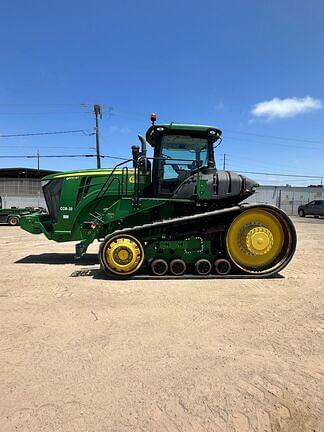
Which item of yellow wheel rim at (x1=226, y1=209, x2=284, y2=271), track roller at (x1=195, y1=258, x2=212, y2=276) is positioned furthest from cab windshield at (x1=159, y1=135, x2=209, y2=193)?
track roller at (x1=195, y1=258, x2=212, y2=276)

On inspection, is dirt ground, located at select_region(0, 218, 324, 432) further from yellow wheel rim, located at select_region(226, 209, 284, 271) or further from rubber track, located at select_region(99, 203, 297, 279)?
yellow wheel rim, located at select_region(226, 209, 284, 271)

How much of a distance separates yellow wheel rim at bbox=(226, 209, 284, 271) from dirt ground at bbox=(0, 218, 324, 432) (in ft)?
2.81

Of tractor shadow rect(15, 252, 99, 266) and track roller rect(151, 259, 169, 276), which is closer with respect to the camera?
track roller rect(151, 259, 169, 276)

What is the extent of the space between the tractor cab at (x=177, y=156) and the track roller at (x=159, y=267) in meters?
1.48

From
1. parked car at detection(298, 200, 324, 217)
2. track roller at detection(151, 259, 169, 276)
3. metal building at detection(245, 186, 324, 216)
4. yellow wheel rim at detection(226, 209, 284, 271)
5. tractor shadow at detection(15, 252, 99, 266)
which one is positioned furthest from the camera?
metal building at detection(245, 186, 324, 216)

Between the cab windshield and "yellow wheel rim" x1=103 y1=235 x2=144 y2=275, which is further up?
the cab windshield

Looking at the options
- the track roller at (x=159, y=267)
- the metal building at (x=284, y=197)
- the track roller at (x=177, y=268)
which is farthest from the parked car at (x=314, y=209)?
the track roller at (x=159, y=267)

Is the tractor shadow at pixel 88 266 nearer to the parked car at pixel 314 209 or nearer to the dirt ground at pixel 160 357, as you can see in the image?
the dirt ground at pixel 160 357

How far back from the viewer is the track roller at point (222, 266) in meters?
7.23

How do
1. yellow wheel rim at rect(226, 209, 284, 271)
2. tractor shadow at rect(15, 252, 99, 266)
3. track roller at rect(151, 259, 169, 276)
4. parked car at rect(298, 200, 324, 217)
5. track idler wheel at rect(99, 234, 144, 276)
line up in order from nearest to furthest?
track idler wheel at rect(99, 234, 144, 276), track roller at rect(151, 259, 169, 276), yellow wheel rim at rect(226, 209, 284, 271), tractor shadow at rect(15, 252, 99, 266), parked car at rect(298, 200, 324, 217)

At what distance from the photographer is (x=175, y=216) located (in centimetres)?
781

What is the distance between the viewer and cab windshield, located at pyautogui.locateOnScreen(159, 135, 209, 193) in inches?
305

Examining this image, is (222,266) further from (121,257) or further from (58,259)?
(58,259)

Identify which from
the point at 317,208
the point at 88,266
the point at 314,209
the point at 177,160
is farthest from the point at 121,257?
the point at 314,209
